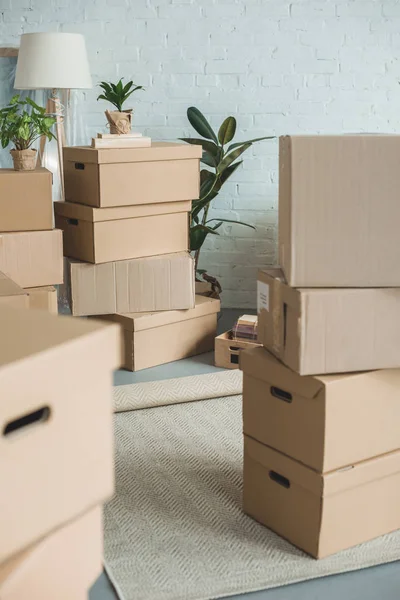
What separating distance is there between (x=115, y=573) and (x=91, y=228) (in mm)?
1578

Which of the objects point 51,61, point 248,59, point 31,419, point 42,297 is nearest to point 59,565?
point 31,419

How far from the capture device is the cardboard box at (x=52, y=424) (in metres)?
1.01

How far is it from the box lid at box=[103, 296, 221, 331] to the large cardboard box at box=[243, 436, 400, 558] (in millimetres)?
1250

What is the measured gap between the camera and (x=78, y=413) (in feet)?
3.60

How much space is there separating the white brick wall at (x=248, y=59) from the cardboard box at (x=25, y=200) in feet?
3.98

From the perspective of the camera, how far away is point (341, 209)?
171 centimetres

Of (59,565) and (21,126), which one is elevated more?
(21,126)

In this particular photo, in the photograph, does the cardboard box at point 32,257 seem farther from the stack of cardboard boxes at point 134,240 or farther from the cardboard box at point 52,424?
the cardboard box at point 52,424

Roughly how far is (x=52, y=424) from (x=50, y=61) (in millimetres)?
2923

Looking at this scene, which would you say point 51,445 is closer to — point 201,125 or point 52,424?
point 52,424

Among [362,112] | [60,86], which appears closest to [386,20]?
[362,112]

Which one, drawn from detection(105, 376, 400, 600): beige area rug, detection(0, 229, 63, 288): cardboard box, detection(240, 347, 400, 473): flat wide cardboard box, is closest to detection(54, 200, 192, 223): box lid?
detection(0, 229, 63, 288): cardboard box

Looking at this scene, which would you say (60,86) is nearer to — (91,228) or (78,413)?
(91,228)

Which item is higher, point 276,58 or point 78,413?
point 276,58
